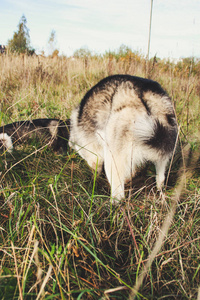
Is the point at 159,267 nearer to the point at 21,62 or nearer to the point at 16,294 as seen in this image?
the point at 16,294

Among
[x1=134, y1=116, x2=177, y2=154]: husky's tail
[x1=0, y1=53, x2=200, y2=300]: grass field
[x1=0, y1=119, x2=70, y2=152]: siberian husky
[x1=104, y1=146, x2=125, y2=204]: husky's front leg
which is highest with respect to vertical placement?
[x1=134, y1=116, x2=177, y2=154]: husky's tail

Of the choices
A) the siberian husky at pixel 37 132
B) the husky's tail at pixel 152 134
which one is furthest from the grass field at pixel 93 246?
the siberian husky at pixel 37 132

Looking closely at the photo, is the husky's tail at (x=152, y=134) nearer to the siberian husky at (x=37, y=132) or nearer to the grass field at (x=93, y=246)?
the grass field at (x=93, y=246)

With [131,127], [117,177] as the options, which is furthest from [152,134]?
[117,177]

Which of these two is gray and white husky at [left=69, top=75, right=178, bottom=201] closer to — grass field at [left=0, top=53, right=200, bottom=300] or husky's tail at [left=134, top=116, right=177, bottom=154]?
husky's tail at [left=134, top=116, right=177, bottom=154]

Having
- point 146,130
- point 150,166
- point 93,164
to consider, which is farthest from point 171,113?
point 93,164

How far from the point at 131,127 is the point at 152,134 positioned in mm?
221

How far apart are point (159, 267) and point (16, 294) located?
79 cm

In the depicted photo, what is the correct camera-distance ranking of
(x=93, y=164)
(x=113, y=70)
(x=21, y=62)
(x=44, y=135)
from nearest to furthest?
(x=93, y=164)
(x=44, y=135)
(x=113, y=70)
(x=21, y=62)

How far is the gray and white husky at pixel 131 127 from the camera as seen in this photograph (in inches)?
65.4

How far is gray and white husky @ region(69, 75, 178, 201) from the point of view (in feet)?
5.45

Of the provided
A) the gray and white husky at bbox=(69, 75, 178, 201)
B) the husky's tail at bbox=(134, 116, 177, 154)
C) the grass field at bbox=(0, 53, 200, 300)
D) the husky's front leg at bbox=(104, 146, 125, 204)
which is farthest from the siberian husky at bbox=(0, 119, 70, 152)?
the husky's tail at bbox=(134, 116, 177, 154)

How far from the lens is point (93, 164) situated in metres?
2.56

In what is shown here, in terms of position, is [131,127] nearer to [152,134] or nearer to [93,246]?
[152,134]
